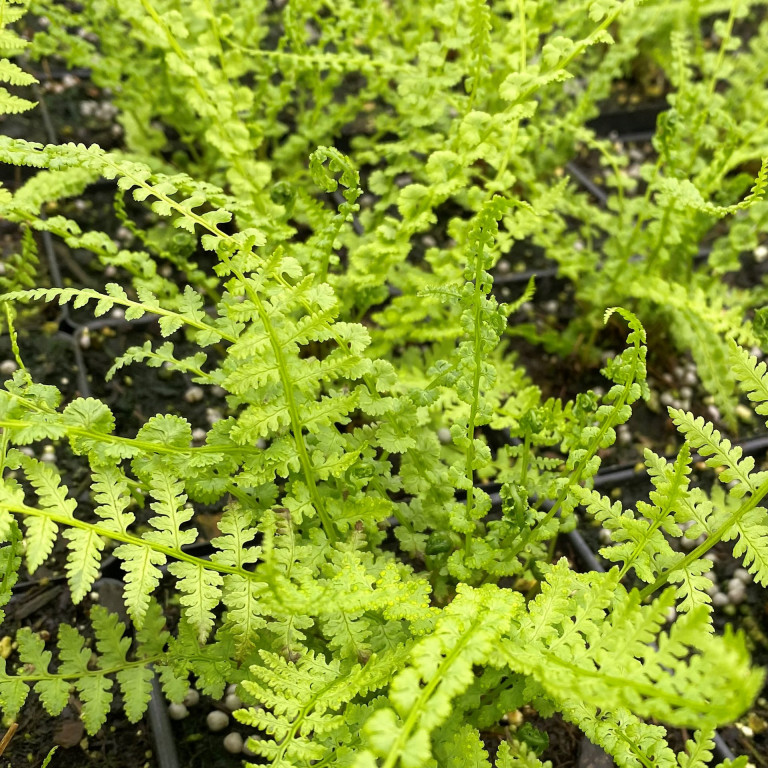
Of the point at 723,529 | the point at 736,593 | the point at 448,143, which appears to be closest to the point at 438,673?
the point at 723,529

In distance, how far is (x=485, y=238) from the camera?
1191 millimetres

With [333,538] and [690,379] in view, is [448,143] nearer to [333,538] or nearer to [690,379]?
[333,538]

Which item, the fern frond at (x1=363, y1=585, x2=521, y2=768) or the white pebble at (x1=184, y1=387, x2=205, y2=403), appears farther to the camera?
the white pebble at (x1=184, y1=387, x2=205, y2=403)

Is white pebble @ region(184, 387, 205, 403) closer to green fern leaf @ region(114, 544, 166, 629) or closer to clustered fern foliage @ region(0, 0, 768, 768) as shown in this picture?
clustered fern foliage @ region(0, 0, 768, 768)

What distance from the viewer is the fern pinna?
1024 mm

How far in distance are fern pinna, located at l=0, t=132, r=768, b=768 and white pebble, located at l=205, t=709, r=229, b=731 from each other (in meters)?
0.23

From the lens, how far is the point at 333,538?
1343 mm

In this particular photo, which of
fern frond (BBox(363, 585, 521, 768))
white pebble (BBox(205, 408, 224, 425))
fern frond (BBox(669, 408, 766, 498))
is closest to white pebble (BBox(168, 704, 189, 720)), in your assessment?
fern frond (BBox(363, 585, 521, 768))

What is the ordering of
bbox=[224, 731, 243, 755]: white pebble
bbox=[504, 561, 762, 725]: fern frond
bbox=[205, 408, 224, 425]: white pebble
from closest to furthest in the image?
bbox=[504, 561, 762, 725]: fern frond, bbox=[224, 731, 243, 755]: white pebble, bbox=[205, 408, 224, 425]: white pebble

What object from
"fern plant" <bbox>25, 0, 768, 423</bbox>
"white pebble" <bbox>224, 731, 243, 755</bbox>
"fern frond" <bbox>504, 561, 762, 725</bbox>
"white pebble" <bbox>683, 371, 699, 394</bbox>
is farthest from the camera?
"white pebble" <bbox>683, 371, 699, 394</bbox>

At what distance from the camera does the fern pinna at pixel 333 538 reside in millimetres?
1024

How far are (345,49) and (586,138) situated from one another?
732mm

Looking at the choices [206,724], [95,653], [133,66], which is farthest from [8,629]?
[133,66]

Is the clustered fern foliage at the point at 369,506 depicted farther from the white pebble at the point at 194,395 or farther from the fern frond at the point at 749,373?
the white pebble at the point at 194,395
